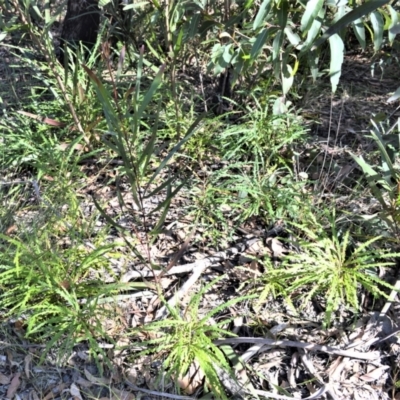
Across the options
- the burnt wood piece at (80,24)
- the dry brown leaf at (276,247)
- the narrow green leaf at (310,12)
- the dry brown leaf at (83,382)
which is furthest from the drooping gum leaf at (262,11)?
the burnt wood piece at (80,24)

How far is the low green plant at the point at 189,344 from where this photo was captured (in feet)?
4.76

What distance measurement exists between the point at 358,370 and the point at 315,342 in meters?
0.17

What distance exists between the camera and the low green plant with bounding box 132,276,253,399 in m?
1.45

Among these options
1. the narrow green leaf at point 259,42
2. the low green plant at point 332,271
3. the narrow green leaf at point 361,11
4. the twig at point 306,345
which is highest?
the narrow green leaf at point 361,11

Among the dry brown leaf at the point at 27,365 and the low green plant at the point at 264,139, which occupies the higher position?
the low green plant at the point at 264,139

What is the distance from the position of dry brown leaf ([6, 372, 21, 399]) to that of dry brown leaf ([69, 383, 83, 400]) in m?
0.20

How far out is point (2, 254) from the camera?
1728mm

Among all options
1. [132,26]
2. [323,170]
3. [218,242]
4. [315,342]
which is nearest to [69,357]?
[218,242]

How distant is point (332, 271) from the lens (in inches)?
65.2

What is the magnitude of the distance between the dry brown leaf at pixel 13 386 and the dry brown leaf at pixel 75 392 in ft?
0.65

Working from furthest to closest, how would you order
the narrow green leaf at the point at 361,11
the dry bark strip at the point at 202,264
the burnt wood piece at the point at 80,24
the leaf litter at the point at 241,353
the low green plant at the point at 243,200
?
the burnt wood piece at the point at 80,24 → the low green plant at the point at 243,200 → the dry bark strip at the point at 202,264 → the leaf litter at the point at 241,353 → the narrow green leaf at the point at 361,11

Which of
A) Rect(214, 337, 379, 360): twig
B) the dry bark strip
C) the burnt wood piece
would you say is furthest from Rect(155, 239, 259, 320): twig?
the burnt wood piece

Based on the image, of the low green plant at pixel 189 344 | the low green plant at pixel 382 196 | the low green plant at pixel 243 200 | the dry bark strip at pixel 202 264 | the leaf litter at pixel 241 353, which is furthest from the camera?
the low green plant at pixel 243 200

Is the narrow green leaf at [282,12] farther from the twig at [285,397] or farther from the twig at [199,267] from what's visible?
the twig at [285,397]
